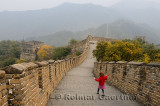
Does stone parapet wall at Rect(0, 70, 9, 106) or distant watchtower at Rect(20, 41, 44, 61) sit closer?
stone parapet wall at Rect(0, 70, 9, 106)

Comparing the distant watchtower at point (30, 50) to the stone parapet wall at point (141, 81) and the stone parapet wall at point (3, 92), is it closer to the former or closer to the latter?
the stone parapet wall at point (141, 81)

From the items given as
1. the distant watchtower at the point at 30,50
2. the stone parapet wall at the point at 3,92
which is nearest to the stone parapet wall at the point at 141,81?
the stone parapet wall at the point at 3,92

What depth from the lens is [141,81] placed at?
15.9 ft

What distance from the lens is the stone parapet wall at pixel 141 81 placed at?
13.2 ft

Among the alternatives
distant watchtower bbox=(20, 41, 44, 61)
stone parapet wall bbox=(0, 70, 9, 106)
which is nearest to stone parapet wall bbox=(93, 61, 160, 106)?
stone parapet wall bbox=(0, 70, 9, 106)

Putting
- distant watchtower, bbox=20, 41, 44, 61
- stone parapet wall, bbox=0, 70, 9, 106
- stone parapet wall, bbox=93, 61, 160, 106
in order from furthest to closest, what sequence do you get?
distant watchtower, bbox=20, 41, 44, 61 → stone parapet wall, bbox=93, 61, 160, 106 → stone parapet wall, bbox=0, 70, 9, 106

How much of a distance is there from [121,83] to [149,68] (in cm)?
240

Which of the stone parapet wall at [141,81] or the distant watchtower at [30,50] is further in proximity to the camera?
the distant watchtower at [30,50]

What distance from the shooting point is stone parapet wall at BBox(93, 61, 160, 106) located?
13.2 feet

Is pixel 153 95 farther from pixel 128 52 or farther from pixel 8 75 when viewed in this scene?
pixel 128 52

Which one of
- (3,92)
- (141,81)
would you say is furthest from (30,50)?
(3,92)

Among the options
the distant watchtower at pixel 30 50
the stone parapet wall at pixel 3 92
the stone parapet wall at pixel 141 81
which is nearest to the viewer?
the stone parapet wall at pixel 3 92

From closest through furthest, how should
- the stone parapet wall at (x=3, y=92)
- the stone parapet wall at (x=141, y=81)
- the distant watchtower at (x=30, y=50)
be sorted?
the stone parapet wall at (x=3, y=92)
the stone parapet wall at (x=141, y=81)
the distant watchtower at (x=30, y=50)

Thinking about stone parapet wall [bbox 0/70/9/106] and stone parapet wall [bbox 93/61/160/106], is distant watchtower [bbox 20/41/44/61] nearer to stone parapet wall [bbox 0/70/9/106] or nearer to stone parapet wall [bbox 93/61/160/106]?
stone parapet wall [bbox 93/61/160/106]
